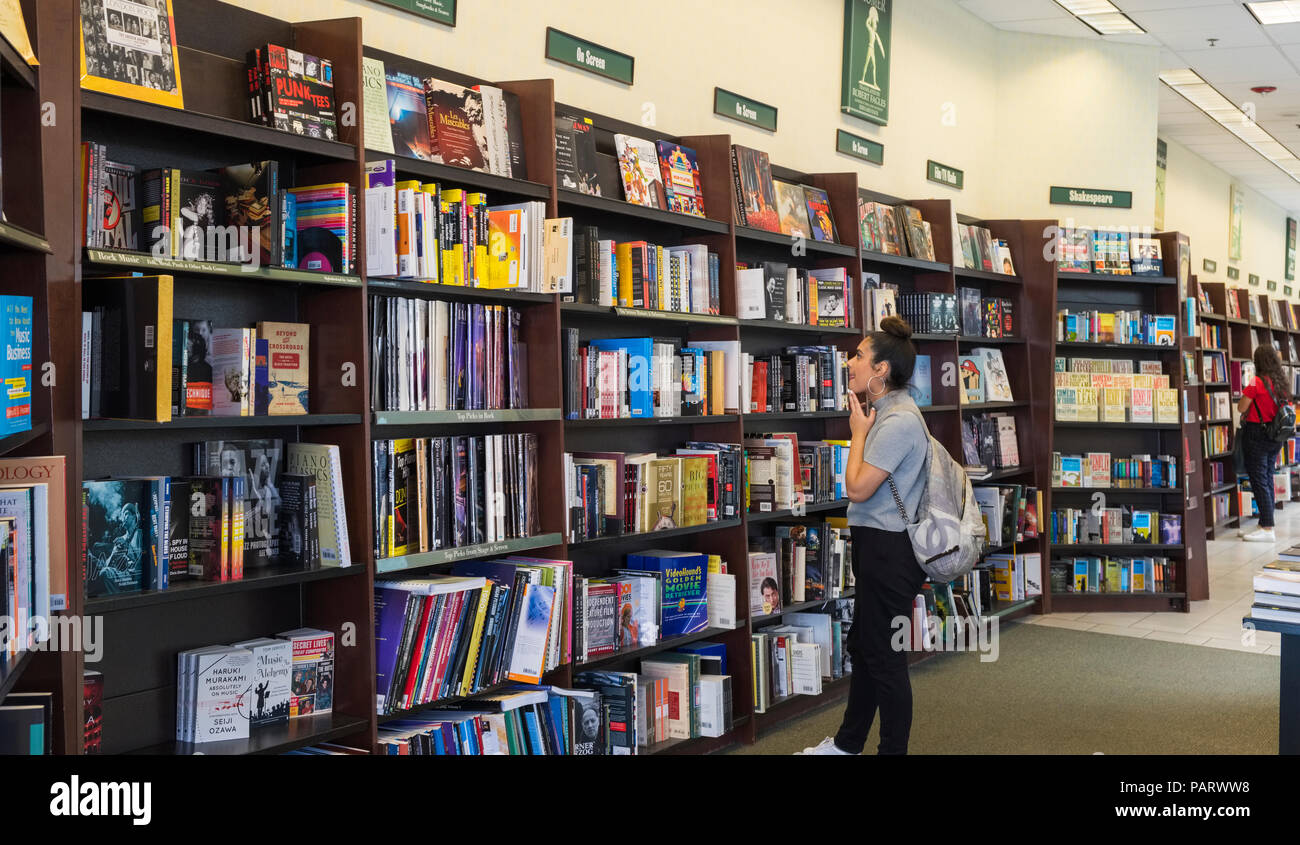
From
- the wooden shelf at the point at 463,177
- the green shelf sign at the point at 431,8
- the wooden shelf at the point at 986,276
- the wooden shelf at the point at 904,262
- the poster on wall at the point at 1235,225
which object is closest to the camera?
the wooden shelf at the point at 463,177

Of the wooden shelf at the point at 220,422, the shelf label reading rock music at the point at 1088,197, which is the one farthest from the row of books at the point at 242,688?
the shelf label reading rock music at the point at 1088,197

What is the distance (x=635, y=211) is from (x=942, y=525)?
5.15 ft

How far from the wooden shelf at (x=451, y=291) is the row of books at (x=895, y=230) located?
8.05ft

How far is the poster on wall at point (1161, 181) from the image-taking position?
11.2 m

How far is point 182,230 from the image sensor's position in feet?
8.96

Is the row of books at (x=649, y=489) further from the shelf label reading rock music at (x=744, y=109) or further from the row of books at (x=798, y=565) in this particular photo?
the shelf label reading rock music at (x=744, y=109)

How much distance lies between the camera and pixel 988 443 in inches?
274

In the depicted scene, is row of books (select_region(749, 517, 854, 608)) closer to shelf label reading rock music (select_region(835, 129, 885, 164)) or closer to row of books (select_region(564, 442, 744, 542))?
row of books (select_region(564, 442, 744, 542))

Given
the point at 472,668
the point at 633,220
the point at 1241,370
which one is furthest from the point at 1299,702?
the point at 1241,370

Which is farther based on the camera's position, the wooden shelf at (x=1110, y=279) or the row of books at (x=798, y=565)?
the wooden shelf at (x=1110, y=279)

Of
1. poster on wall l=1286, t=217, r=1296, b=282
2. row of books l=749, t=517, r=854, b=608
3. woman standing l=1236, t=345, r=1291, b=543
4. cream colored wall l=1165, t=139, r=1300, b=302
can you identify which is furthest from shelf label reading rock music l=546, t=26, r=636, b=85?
poster on wall l=1286, t=217, r=1296, b=282

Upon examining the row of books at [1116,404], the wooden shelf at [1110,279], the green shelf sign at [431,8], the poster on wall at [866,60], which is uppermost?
the poster on wall at [866,60]

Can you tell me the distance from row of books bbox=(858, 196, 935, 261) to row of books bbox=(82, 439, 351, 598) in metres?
3.39

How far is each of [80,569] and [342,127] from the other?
1404mm
